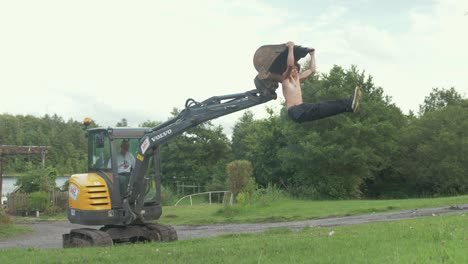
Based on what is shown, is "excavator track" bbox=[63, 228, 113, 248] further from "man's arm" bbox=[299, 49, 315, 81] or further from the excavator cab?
"man's arm" bbox=[299, 49, 315, 81]

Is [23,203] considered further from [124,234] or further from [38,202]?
[124,234]

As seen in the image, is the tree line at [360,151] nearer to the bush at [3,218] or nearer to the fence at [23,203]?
the fence at [23,203]

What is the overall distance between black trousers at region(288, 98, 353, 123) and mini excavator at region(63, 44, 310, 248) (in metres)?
4.25

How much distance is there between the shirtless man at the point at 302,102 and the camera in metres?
7.32

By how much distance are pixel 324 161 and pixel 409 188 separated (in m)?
13.0

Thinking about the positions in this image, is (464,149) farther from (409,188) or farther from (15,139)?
(15,139)

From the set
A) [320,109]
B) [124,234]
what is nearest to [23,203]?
[124,234]

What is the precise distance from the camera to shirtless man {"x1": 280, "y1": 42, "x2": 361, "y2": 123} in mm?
7316

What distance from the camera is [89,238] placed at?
12.8 meters

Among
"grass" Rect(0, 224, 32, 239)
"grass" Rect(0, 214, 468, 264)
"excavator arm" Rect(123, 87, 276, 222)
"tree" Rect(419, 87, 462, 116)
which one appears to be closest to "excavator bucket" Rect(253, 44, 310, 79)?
"excavator arm" Rect(123, 87, 276, 222)

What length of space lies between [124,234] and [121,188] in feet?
4.37

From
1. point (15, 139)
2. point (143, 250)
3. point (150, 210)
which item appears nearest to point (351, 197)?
point (150, 210)

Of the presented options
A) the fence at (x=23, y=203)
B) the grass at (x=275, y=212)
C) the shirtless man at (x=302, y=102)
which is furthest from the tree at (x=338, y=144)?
the shirtless man at (x=302, y=102)

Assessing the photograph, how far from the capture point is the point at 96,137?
1349 centimetres
